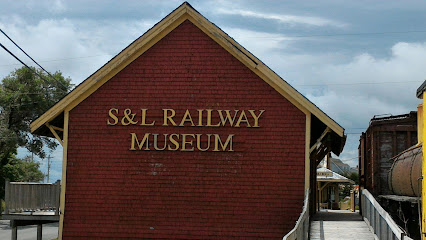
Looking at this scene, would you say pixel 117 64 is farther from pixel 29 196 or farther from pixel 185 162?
pixel 29 196

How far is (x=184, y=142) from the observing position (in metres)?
21.4

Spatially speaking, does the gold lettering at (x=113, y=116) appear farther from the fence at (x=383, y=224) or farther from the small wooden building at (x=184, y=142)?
the fence at (x=383, y=224)

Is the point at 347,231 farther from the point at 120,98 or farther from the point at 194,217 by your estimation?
the point at 120,98

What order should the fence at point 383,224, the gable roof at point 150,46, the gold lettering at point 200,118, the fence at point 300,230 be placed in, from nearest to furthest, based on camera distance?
1. the fence at point 383,224
2. the fence at point 300,230
3. the gable roof at point 150,46
4. the gold lettering at point 200,118

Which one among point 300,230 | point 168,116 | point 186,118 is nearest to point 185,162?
point 186,118

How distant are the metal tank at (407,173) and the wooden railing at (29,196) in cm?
1090

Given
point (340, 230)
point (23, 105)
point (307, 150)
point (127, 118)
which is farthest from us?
point (23, 105)

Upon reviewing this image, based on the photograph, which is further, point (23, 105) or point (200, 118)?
point (23, 105)

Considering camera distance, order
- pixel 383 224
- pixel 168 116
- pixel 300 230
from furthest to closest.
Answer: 1. pixel 168 116
2. pixel 383 224
3. pixel 300 230

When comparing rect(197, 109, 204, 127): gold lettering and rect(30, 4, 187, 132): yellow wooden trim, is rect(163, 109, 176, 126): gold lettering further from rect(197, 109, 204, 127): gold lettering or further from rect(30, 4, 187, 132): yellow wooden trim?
rect(30, 4, 187, 132): yellow wooden trim

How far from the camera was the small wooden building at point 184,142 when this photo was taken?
820 inches

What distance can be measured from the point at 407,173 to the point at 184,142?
662cm

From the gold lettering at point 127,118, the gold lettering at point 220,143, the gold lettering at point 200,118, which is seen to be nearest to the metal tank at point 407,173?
the gold lettering at point 220,143

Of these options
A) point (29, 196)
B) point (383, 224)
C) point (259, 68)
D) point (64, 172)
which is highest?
point (259, 68)
